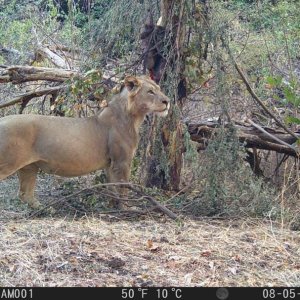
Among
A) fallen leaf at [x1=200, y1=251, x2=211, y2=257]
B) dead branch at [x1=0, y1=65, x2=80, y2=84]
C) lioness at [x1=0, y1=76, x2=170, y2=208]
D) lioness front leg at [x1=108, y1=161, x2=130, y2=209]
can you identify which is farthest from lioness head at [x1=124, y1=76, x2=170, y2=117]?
fallen leaf at [x1=200, y1=251, x2=211, y2=257]

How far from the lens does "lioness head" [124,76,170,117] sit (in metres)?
7.86

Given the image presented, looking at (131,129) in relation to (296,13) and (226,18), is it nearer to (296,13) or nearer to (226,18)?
(226,18)

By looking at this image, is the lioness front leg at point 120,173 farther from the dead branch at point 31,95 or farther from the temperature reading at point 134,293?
the temperature reading at point 134,293

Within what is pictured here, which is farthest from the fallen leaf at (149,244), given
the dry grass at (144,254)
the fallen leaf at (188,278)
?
the fallen leaf at (188,278)

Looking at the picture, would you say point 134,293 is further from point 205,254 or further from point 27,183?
point 27,183

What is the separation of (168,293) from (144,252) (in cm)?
101

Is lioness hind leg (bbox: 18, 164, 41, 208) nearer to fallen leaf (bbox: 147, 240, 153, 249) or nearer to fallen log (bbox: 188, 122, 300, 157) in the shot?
fallen log (bbox: 188, 122, 300, 157)

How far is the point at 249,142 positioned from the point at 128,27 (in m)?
1.98

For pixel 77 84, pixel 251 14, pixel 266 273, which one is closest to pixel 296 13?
pixel 251 14

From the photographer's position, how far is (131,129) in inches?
315

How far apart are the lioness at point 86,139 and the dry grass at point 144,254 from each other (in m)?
0.83

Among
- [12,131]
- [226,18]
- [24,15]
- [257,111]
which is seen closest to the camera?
[12,131]

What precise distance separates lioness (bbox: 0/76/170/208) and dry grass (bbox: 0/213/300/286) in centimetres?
83


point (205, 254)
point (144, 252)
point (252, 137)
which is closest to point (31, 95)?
point (252, 137)
